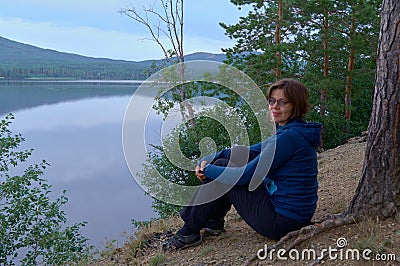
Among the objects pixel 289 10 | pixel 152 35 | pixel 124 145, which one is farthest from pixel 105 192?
pixel 124 145

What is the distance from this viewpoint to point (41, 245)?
310 inches

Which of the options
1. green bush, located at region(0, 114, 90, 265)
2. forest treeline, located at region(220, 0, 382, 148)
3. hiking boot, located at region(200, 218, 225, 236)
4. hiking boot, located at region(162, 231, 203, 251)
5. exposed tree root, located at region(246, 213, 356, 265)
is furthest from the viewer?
forest treeline, located at region(220, 0, 382, 148)

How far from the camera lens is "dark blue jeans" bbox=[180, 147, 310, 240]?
270 centimetres

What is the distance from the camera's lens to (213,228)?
3.26m

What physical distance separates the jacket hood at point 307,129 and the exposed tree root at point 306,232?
0.52 metres

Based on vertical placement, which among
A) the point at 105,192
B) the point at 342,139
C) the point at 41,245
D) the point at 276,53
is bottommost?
the point at 105,192

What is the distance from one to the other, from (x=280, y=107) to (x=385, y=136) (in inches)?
25.6

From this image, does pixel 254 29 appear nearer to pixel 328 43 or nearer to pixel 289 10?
pixel 289 10

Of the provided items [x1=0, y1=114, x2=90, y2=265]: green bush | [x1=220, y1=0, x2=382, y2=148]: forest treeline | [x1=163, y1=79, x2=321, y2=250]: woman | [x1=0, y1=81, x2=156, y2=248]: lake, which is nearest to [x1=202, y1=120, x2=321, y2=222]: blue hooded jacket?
[x1=163, y1=79, x2=321, y2=250]: woman

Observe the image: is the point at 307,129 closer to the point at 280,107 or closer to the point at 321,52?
the point at 280,107

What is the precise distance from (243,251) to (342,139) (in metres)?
9.60

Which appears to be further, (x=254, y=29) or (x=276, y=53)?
(x=254, y=29)

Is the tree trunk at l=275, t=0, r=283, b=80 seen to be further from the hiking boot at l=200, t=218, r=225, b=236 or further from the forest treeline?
the hiking boot at l=200, t=218, r=225, b=236

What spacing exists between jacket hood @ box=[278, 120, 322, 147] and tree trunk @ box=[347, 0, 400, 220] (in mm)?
374
